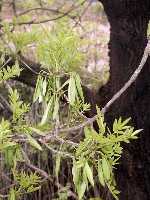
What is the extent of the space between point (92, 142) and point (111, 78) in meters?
1.21

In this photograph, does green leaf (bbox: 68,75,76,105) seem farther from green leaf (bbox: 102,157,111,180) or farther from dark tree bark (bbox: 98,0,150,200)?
dark tree bark (bbox: 98,0,150,200)

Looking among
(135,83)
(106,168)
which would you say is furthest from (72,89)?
(135,83)

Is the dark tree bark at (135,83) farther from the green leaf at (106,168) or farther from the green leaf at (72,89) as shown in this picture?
the green leaf at (106,168)

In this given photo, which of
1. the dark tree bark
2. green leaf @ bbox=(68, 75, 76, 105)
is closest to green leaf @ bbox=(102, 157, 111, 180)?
green leaf @ bbox=(68, 75, 76, 105)

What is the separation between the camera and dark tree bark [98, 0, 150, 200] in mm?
2141

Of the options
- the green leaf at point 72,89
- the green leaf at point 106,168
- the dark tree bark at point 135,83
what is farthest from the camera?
the dark tree bark at point 135,83

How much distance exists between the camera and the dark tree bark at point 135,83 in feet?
7.02

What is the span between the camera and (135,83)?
217 cm

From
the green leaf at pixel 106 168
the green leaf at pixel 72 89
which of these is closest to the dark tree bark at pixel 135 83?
the green leaf at pixel 72 89

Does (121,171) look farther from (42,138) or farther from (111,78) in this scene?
(42,138)

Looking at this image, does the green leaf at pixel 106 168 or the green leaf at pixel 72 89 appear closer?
the green leaf at pixel 106 168

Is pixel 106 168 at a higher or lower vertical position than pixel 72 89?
lower

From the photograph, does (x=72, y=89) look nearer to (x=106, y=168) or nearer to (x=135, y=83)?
(x=106, y=168)

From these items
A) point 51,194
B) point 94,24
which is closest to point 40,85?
point 51,194
